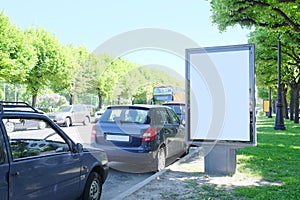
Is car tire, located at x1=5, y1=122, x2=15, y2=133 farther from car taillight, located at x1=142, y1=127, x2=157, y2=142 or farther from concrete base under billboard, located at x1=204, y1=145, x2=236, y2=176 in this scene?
concrete base under billboard, located at x1=204, y1=145, x2=236, y2=176

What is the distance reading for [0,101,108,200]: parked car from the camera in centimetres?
312

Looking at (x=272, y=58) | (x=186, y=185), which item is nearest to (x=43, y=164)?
(x=186, y=185)

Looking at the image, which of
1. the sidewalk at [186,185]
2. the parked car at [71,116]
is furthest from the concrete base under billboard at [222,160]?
the parked car at [71,116]

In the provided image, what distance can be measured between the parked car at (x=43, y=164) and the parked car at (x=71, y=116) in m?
18.6

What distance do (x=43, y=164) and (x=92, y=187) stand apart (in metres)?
1.30

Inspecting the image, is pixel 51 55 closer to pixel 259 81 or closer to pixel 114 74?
pixel 114 74

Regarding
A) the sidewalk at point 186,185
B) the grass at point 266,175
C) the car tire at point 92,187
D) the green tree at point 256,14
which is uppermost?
the green tree at point 256,14

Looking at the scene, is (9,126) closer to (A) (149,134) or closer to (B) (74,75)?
(A) (149,134)

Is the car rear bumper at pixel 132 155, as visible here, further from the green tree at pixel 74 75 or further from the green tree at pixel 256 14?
the green tree at pixel 74 75

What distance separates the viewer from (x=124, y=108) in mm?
7383

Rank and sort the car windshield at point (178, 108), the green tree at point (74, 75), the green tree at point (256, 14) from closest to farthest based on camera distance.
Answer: the green tree at point (256, 14)
the car windshield at point (178, 108)
the green tree at point (74, 75)

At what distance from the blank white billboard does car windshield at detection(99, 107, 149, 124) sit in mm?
1169

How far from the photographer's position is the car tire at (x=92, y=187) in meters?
4.48

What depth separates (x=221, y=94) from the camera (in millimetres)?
6199
